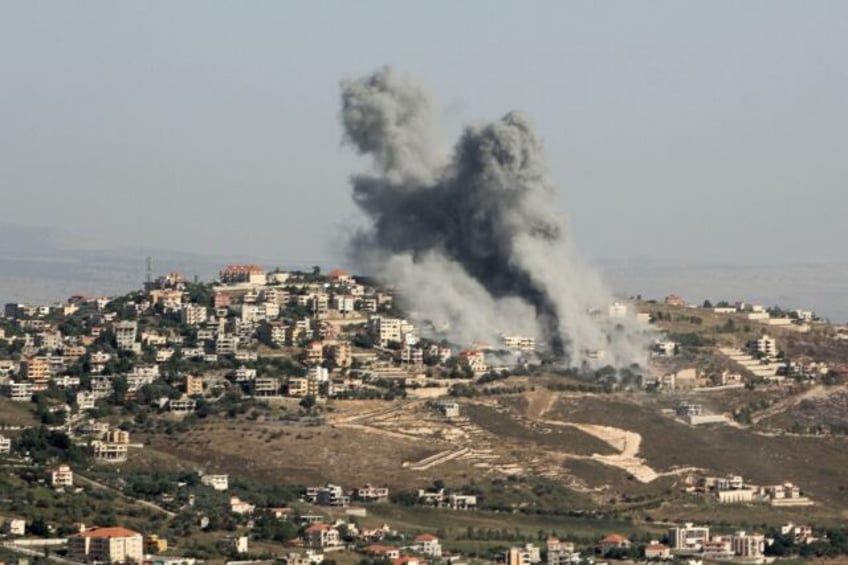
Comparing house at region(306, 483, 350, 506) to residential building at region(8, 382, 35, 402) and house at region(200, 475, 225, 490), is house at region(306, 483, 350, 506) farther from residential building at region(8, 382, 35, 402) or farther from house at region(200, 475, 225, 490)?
residential building at region(8, 382, 35, 402)

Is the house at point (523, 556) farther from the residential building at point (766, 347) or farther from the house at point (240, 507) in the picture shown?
the residential building at point (766, 347)

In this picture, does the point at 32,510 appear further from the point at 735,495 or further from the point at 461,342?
the point at 461,342

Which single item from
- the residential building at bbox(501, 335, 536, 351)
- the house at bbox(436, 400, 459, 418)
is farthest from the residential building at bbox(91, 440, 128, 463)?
the residential building at bbox(501, 335, 536, 351)

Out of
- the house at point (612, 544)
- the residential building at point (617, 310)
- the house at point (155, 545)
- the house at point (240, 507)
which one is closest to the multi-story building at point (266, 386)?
the residential building at point (617, 310)

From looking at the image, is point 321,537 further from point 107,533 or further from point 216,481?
point 216,481

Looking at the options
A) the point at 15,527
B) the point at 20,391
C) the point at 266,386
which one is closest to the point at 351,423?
the point at 266,386

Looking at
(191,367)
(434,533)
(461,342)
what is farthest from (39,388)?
(434,533)

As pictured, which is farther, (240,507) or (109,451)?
(109,451)
